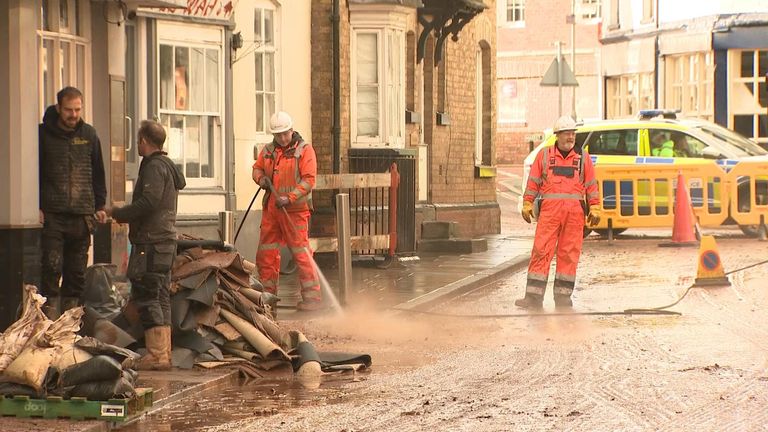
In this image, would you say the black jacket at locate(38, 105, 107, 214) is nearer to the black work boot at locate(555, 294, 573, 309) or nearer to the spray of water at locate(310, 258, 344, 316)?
the spray of water at locate(310, 258, 344, 316)

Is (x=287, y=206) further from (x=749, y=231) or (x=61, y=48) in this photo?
(x=749, y=231)

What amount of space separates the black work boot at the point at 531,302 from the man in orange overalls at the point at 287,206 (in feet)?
6.27

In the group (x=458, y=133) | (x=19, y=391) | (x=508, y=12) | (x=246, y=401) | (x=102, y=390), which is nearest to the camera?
(x=102, y=390)

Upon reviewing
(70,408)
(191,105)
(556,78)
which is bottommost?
(70,408)

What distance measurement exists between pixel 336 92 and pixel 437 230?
9.90 feet

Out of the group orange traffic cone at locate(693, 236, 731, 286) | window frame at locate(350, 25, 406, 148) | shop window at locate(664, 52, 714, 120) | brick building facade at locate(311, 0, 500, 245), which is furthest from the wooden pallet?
shop window at locate(664, 52, 714, 120)

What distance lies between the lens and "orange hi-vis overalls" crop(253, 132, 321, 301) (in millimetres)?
14783

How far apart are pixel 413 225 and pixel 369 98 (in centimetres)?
205

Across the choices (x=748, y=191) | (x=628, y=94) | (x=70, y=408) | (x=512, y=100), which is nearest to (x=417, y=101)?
(x=748, y=191)

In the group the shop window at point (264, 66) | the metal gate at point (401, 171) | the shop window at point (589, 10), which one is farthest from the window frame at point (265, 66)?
the shop window at point (589, 10)

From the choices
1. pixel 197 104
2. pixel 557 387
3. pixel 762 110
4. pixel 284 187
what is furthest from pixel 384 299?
pixel 762 110

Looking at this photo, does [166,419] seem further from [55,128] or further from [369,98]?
[369,98]

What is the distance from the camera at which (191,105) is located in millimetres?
17297

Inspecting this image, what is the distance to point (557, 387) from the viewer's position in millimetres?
9969
